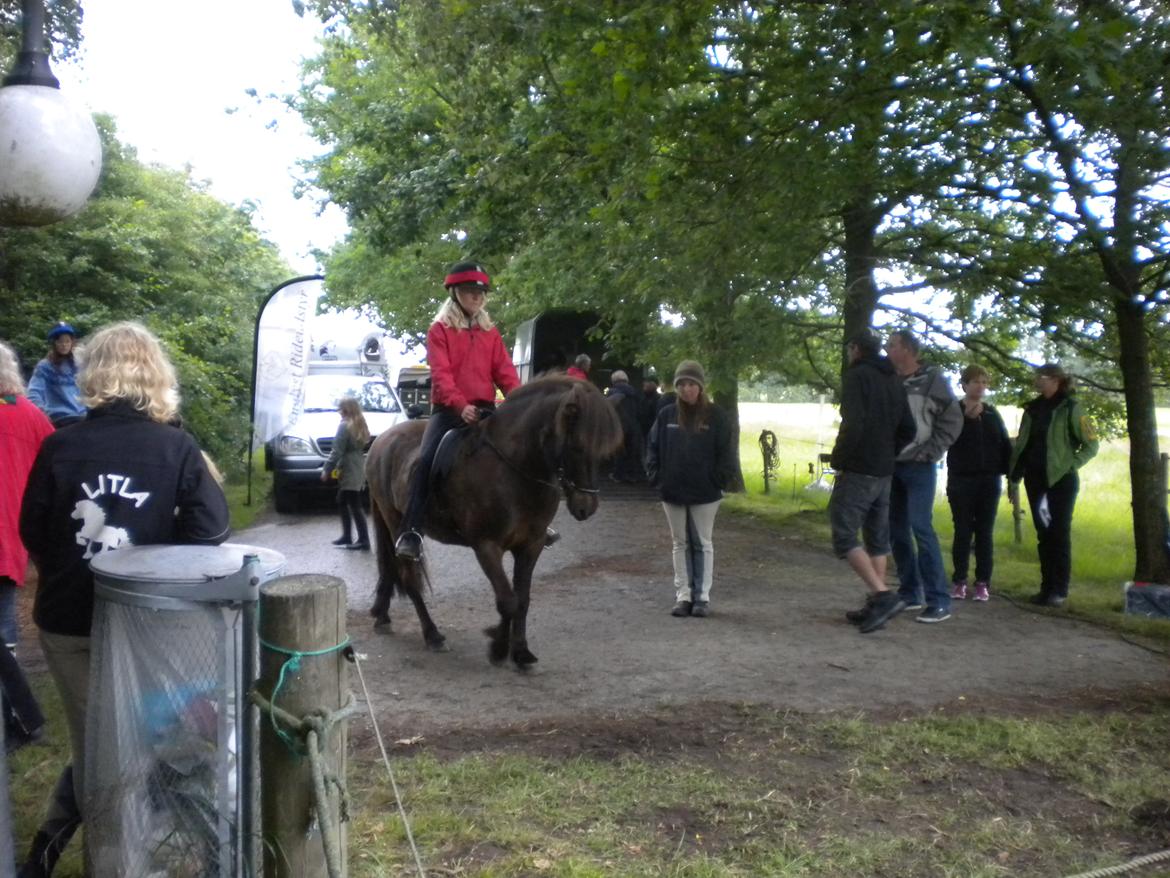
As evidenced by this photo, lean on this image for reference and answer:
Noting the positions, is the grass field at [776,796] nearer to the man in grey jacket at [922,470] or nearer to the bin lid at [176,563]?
the bin lid at [176,563]

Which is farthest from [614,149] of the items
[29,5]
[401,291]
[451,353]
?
[401,291]

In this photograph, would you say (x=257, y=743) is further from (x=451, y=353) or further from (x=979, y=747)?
(x=451, y=353)

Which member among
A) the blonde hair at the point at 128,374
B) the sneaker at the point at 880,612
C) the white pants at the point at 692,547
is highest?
the blonde hair at the point at 128,374

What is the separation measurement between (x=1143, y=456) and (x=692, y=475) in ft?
13.1

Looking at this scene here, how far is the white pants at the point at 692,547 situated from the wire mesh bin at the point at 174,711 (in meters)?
5.49

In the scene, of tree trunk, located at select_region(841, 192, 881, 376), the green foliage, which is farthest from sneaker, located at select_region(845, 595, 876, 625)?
the green foliage

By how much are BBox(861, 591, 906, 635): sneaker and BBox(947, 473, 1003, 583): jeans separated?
5.02 ft

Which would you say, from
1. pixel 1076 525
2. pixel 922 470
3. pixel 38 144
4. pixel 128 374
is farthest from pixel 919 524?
pixel 1076 525

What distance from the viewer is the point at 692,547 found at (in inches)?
339

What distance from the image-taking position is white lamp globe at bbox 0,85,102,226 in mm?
4207

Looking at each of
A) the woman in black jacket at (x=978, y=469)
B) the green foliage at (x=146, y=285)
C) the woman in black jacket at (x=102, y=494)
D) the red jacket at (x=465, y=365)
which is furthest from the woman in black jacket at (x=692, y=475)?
the green foliage at (x=146, y=285)

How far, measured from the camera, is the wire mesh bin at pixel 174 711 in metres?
3.04

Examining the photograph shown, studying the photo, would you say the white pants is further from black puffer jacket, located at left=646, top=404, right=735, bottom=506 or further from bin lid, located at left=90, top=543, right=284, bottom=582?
bin lid, located at left=90, top=543, right=284, bottom=582

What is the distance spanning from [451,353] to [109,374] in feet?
12.3
